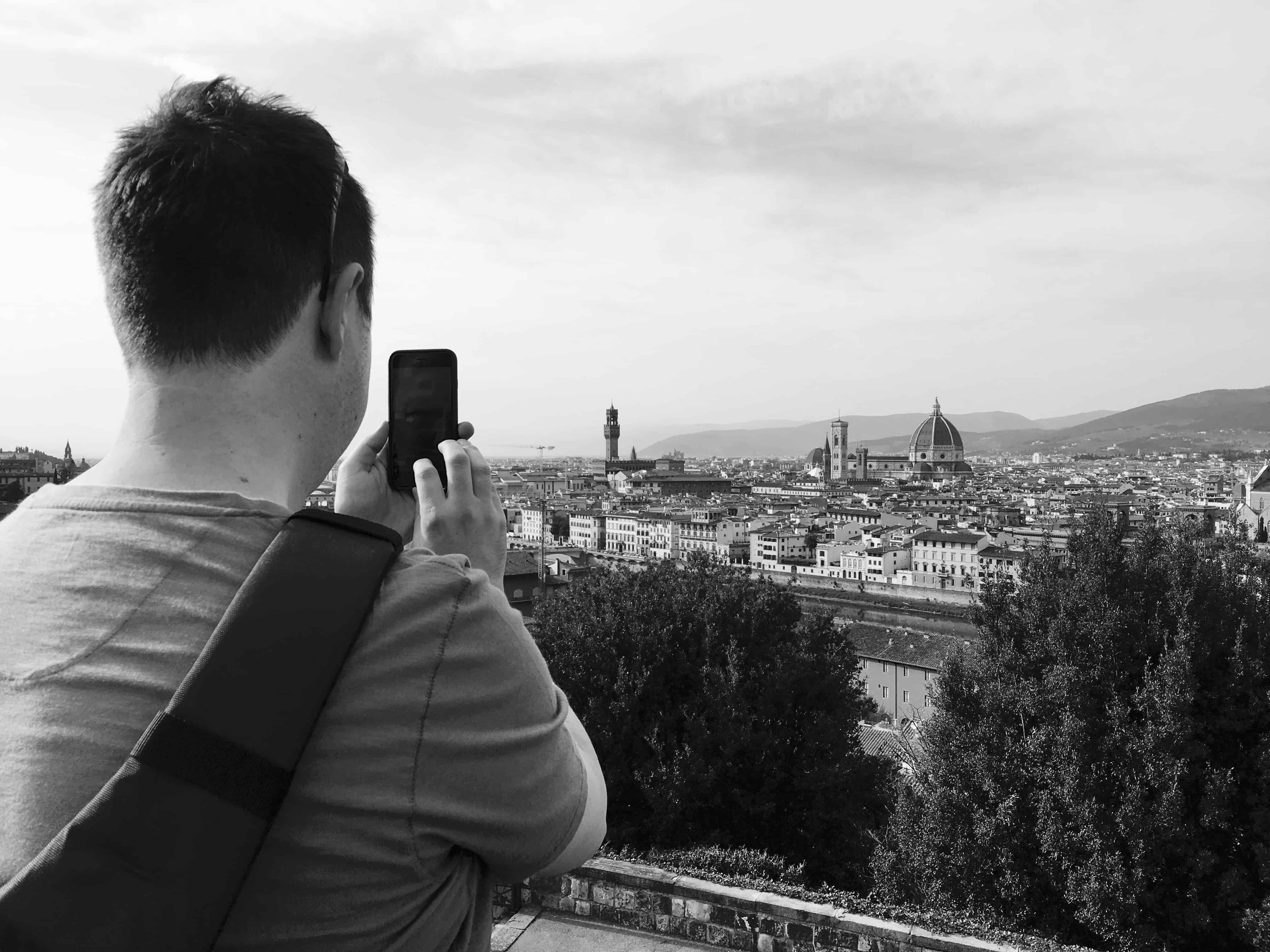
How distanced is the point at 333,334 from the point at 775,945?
14.3 feet

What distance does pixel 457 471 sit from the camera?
1156mm

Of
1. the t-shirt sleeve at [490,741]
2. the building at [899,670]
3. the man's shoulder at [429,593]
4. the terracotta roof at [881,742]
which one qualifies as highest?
the man's shoulder at [429,593]

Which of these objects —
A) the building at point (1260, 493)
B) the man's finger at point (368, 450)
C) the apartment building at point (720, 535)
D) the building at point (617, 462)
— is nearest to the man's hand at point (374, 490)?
the man's finger at point (368, 450)

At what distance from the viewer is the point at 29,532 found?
90cm

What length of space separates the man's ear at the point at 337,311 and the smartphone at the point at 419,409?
0.18 meters

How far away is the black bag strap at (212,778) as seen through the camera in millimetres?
739

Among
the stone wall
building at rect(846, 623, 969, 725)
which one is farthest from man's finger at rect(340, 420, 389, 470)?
building at rect(846, 623, 969, 725)

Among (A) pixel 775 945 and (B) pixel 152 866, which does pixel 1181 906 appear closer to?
(A) pixel 775 945

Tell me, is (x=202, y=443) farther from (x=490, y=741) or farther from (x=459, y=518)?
(x=490, y=741)

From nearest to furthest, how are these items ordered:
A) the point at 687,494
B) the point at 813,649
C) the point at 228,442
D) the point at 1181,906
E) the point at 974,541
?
the point at 228,442
the point at 1181,906
the point at 813,649
the point at 974,541
the point at 687,494

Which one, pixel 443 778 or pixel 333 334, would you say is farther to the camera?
pixel 333 334

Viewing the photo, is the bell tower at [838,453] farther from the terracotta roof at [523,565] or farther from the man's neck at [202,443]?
the man's neck at [202,443]

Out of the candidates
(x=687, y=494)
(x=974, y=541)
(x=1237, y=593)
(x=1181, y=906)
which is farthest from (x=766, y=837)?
(x=687, y=494)

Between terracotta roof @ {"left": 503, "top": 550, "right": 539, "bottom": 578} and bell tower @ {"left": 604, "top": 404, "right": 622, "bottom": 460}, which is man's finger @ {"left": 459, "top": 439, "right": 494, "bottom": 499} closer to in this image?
terracotta roof @ {"left": 503, "top": 550, "right": 539, "bottom": 578}
